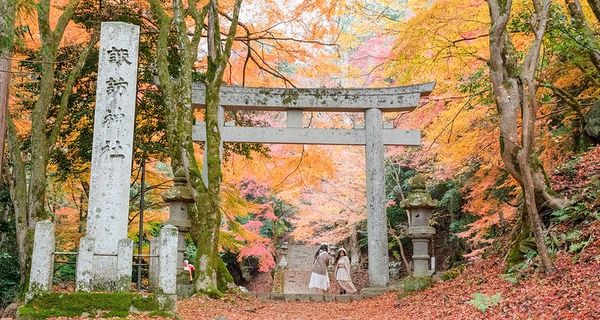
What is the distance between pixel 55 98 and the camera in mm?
11938

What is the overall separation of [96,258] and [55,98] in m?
6.59

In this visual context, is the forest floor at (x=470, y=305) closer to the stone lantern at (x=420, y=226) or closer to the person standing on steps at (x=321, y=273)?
the stone lantern at (x=420, y=226)

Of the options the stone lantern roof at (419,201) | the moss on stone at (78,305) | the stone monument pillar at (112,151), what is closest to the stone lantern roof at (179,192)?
the stone monument pillar at (112,151)

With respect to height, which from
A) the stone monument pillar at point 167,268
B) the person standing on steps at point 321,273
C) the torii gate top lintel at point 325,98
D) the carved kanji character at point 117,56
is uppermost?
the torii gate top lintel at point 325,98

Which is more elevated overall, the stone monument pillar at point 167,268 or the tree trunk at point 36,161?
the tree trunk at point 36,161

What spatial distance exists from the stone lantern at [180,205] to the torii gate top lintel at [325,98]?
2547mm

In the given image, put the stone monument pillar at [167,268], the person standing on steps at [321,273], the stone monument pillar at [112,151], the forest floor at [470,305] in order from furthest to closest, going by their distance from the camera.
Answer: the person standing on steps at [321,273] < the stone monument pillar at [112,151] < the stone monument pillar at [167,268] < the forest floor at [470,305]

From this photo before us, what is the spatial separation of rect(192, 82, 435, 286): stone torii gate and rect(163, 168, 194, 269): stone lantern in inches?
73.5

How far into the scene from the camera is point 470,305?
669cm

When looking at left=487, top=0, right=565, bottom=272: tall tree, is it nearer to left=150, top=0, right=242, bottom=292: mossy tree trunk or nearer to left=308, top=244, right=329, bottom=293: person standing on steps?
left=150, top=0, right=242, bottom=292: mossy tree trunk

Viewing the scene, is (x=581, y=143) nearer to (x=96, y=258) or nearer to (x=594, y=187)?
(x=594, y=187)

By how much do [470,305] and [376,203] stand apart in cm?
586

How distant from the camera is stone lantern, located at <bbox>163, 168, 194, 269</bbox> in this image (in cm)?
1104

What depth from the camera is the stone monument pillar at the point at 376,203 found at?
39.6 feet
